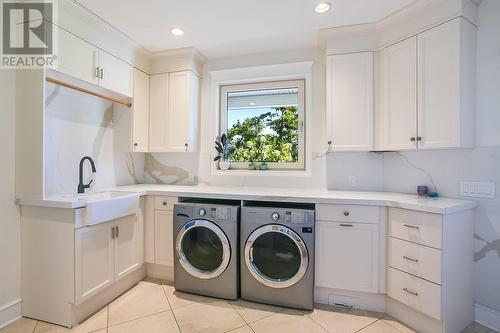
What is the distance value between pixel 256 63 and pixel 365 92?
1197 millimetres

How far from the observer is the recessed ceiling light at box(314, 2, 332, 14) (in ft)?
6.29

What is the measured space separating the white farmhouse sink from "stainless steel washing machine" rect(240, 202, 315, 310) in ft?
3.21

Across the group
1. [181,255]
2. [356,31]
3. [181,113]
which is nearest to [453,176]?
[356,31]

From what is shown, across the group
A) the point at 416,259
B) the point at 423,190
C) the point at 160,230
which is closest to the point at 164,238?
the point at 160,230

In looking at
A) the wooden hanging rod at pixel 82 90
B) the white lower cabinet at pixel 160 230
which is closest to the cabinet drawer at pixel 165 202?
the white lower cabinet at pixel 160 230

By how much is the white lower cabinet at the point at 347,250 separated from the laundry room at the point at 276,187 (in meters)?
0.01

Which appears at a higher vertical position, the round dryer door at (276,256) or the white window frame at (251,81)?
the white window frame at (251,81)

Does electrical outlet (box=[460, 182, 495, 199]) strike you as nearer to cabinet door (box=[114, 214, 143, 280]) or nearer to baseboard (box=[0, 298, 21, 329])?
cabinet door (box=[114, 214, 143, 280])

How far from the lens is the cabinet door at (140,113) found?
2.67m

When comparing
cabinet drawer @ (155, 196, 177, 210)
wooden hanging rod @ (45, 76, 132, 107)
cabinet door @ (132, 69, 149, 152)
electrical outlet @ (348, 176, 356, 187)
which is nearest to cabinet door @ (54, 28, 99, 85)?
wooden hanging rod @ (45, 76, 132, 107)

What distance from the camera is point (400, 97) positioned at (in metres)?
2.08

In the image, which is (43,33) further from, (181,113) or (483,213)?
(483,213)

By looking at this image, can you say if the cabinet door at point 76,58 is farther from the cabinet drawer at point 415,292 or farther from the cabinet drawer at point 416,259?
the cabinet drawer at point 415,292

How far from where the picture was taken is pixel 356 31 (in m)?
2.24
